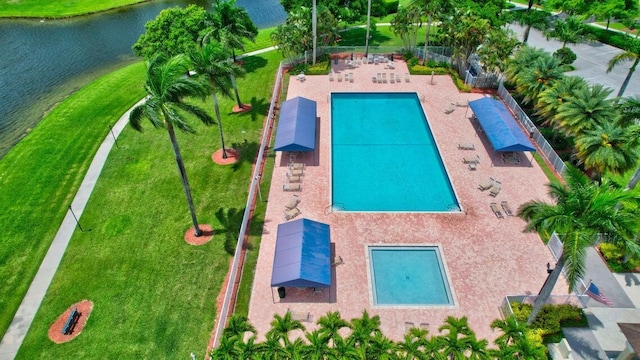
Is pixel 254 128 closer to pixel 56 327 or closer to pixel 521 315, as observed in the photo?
pixel 56 327

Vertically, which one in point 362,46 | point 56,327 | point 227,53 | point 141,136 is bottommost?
point 56,327

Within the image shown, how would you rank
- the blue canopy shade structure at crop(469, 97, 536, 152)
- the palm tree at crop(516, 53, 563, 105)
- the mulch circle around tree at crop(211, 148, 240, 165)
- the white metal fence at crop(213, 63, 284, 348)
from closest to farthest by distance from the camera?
the white metal fence at crop(213, 63, 284, 348), the blue canopy shade structure at crop(469, 97, 536, 152), the mulch circle around tree at crop(211, 148, 240, 165), the palm tree at crop(516, 53, 563, 105)

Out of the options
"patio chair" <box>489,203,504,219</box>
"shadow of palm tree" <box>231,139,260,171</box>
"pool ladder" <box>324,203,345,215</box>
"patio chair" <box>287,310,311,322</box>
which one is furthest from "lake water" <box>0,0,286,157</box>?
"patio chair" <box>489,203,504,219</box>

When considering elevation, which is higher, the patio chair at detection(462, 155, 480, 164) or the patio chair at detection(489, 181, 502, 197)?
the patio chair at detection(462, 155, 480, 164)

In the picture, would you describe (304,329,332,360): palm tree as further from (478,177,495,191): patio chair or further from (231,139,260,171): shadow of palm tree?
(231,139,260,171): shadow of palm tree

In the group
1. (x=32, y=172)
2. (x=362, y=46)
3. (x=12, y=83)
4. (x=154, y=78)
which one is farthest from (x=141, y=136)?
(x=362, y=46)

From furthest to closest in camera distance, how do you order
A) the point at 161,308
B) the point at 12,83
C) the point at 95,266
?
the point at 12,83, the point at 95,266, the point at 161,308

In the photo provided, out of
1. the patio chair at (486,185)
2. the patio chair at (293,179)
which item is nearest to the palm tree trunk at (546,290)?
the patio chair at (486,185)

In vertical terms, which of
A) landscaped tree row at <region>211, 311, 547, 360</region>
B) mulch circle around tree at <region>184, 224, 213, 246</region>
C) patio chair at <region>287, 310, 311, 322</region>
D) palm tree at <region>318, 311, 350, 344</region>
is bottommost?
patio chair at <region>287, 310, 311, 322</region>
